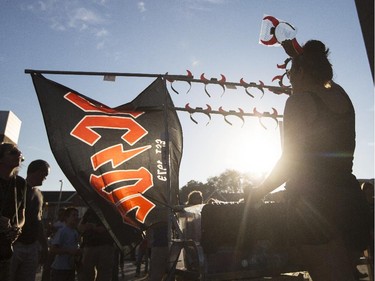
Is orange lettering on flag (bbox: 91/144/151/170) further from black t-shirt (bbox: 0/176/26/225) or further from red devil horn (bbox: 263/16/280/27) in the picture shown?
red devil horn (bbox: 263/16/280/27)

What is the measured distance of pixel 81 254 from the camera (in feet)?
17.7

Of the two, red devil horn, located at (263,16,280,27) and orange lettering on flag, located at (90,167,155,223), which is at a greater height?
red devil horn, located at (263,16,280,27)

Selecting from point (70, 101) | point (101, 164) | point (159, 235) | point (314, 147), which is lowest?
point (159, 235)

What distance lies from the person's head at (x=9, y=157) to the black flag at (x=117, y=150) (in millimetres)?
419

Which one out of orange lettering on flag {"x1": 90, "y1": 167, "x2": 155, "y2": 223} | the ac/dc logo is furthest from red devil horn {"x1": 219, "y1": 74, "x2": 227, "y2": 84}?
orange lettering on flag {"x1": 90, "y1": 167, "x2": 155, "y2": 223}

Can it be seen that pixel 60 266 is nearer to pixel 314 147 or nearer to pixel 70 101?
pixel 70 101

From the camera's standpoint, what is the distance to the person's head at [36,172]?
454 centimetres

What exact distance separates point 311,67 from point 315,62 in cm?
4

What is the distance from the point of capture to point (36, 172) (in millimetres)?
4551

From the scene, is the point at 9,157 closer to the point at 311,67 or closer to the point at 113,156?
the point at 113,156

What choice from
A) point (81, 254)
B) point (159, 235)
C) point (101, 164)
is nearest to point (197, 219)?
point (101, 164)

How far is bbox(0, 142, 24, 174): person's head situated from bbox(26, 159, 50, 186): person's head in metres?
1.20

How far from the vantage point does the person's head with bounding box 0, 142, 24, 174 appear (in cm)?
328

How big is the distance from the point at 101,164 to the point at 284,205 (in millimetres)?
2526
